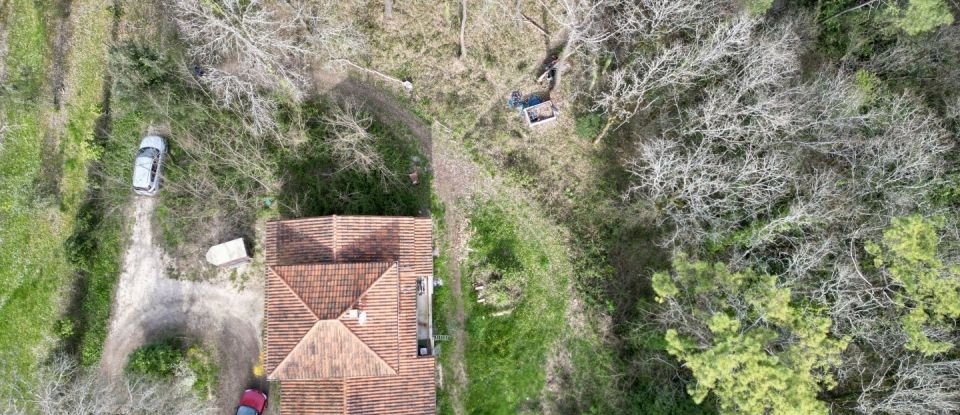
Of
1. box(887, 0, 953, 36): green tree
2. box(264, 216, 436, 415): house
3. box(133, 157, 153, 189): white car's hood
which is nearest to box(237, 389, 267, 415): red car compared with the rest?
box(264, 216, 436, 415): house

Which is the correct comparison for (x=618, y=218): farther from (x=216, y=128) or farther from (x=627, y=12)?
(x=216, y=128)

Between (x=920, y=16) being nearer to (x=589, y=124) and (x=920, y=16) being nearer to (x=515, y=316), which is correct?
(x=589, y=124)

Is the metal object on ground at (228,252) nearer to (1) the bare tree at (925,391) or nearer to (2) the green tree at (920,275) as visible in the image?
(2) the green tree at (920,275)

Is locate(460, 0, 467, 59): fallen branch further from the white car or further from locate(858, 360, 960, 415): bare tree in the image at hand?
locate(858, 360, 960, 415): bare tree

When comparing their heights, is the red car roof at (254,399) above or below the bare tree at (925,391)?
above

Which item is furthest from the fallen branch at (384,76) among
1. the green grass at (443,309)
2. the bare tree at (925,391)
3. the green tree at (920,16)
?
the bare tree at (925,391)

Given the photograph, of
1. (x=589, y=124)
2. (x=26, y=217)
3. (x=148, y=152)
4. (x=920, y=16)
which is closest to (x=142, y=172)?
(x=148, y=152)
